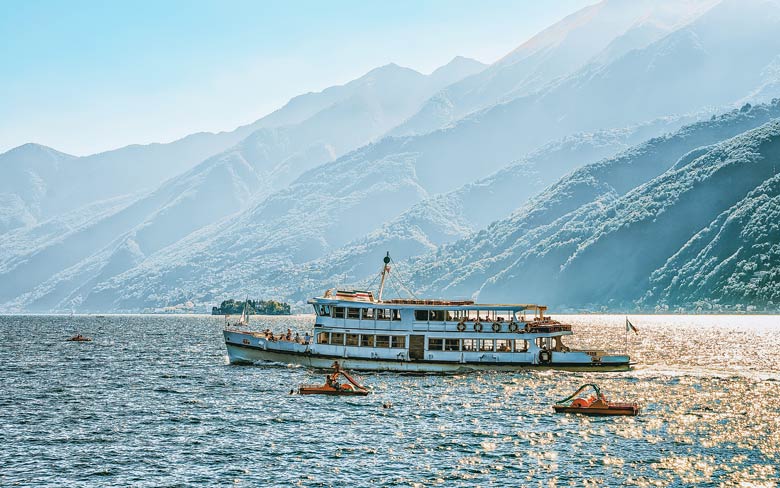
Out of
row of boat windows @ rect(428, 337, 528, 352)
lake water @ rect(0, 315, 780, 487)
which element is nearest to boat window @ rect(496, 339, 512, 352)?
row of boat windows @ rect(428, 337, 528, 352)

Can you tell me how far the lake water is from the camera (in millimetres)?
52938

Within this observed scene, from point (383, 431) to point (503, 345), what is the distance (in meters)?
37.6

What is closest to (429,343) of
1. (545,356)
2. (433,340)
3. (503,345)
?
(433,340)

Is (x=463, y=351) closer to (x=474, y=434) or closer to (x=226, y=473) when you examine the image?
(x=474, y=434)

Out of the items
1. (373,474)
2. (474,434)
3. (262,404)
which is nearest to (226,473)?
(373,474)

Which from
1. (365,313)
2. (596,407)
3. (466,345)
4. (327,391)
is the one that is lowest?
(327,391)

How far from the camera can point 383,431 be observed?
219 ft

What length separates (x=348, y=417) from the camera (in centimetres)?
7300

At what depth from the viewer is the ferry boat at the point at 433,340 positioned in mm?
99312

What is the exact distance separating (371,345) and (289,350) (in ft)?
36.6

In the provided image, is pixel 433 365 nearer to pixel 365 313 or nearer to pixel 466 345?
pixel 466 345

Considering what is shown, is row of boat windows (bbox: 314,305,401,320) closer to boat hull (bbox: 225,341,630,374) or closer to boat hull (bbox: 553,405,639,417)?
boat hull (bbox: 225,341,630,374)

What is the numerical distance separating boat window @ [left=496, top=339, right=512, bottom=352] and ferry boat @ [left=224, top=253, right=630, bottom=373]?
142 millimetres

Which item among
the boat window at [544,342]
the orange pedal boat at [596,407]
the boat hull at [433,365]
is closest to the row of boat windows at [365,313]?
the boat hull at [433,365]
